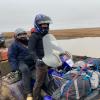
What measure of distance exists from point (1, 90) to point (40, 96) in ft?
2.78

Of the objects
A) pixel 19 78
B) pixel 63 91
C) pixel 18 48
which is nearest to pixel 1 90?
pixel 19 78

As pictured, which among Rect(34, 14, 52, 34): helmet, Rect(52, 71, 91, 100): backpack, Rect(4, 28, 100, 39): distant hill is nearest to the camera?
Rect(52, 71, 91, 100): backpack

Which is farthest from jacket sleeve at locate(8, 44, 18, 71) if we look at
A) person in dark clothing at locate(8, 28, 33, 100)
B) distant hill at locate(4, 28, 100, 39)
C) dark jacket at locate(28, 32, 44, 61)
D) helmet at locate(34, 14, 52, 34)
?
distant hill at locate(4, 28, 100, 39)

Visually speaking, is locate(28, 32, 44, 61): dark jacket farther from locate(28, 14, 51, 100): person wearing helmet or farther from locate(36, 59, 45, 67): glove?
locate(36, 59, 45, 67): glove

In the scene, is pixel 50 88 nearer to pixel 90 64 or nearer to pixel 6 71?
pixel 90 64

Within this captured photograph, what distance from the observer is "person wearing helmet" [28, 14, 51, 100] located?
5792mm

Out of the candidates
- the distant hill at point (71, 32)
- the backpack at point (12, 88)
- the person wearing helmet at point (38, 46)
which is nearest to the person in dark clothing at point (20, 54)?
the backpack at point (12, 88)

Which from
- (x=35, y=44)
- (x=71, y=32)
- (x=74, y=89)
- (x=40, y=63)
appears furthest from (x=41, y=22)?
(x=71, y=32)

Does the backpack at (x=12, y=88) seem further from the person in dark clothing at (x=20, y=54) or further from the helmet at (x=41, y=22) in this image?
the helmet at (x=41, y=22)

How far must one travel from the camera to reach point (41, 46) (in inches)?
240

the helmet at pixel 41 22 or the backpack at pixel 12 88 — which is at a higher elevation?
the helmet at pixel 41 22

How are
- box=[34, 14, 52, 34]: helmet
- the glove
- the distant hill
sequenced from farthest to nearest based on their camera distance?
the distant hill
box=[34, 14, 52, 34]: helmet
the glove

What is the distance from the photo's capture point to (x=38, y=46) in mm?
6109

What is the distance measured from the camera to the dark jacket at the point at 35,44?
5.98 m
